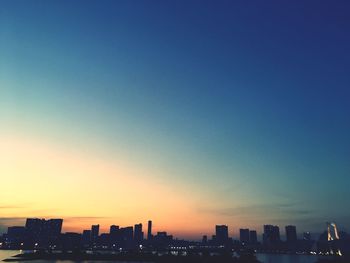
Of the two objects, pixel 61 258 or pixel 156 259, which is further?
pixel 61 258

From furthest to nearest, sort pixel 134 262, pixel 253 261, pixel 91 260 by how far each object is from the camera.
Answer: pixel 91 260, pixel 134 262, pixel 253 261

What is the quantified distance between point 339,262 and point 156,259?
75156 millimetres

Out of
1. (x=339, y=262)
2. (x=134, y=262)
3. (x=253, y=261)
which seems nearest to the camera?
(x=339, y=262)

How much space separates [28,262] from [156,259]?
54.6 m

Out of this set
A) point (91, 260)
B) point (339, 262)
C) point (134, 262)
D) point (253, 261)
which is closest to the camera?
point (339, 262)

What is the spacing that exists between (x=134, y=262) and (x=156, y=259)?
1001 cm

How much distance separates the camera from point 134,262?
142m

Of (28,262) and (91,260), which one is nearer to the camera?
(28,262)

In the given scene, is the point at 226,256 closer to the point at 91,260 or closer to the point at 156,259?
the point at 156,259

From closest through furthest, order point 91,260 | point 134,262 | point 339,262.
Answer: point 339,262 < point 134,262 < point 91,260

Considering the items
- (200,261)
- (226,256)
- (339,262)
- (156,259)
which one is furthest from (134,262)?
(339,262)

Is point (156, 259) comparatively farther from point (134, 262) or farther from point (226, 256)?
point (226, 256)

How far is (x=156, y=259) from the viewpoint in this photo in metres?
145

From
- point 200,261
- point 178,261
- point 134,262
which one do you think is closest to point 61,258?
point 134,262
